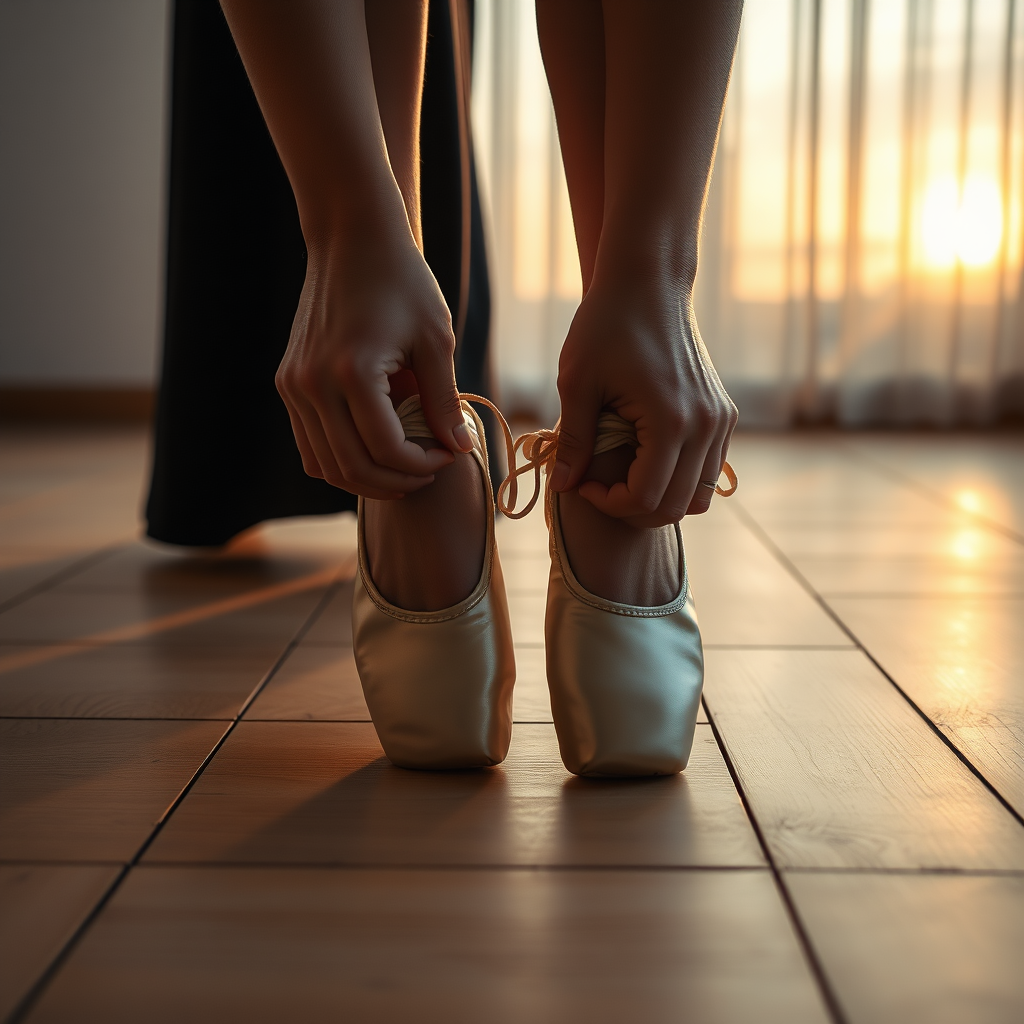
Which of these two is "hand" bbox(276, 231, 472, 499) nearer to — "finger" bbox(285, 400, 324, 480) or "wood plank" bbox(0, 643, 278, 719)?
"finger" bbox(285, 400, 324, 480)

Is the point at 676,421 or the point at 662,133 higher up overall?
the point at 662,133

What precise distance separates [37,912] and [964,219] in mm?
2826

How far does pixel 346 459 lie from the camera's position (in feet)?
1.70

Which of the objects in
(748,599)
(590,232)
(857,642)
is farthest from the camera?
(748,599)

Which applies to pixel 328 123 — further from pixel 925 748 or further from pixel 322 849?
pixel 925 748

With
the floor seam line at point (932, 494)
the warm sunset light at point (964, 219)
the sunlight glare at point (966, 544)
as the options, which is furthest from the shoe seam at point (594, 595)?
the warm sunset light at point (964, 219)

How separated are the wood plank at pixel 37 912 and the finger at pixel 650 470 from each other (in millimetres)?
292

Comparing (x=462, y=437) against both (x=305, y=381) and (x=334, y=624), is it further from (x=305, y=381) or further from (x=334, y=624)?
(x=334, y=624)

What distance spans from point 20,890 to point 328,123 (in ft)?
1.26

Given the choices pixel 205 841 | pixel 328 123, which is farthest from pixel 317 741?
pixel 328 123

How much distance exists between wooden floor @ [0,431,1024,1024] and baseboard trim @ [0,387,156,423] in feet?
6.91

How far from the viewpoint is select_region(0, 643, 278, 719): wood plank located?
66 cm

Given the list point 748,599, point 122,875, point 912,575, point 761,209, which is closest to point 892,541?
point 912,575

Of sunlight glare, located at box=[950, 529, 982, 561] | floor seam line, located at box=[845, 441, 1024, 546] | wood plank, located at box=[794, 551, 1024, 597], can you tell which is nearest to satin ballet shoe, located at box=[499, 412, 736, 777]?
wood plank, located at box=[794, 551, 1024, 597]
